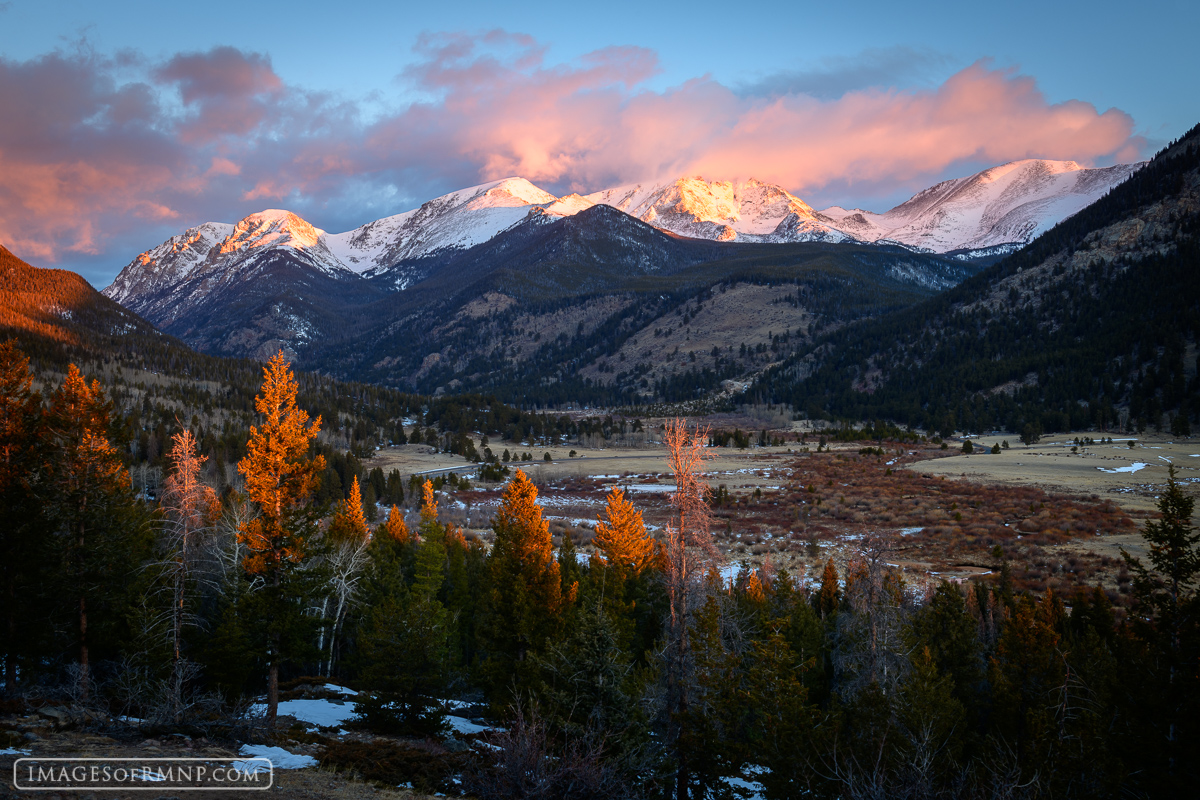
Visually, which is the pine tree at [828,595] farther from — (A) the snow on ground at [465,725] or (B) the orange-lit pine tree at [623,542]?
(A) the snow on ground at [465,725]

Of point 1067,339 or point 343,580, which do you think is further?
point 1067,339

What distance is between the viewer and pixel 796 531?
5284cm

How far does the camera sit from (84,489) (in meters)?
22.6

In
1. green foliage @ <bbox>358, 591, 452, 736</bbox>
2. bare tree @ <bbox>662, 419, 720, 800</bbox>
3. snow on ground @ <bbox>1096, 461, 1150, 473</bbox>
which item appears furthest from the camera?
snow on ground @ <bbox>1096, 461, 1150, 473</bbox>

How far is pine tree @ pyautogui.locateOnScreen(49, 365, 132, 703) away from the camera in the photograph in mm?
22078

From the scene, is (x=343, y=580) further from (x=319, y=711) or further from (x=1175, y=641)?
(x=1175, y=641)

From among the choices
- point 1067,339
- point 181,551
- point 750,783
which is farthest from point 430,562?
point 1067,339

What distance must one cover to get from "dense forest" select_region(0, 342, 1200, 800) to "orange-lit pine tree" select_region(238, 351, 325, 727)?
8cm

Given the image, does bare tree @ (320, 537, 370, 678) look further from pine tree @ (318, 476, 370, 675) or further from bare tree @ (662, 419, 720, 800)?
bare tree @ (662, 419, 720, 800)

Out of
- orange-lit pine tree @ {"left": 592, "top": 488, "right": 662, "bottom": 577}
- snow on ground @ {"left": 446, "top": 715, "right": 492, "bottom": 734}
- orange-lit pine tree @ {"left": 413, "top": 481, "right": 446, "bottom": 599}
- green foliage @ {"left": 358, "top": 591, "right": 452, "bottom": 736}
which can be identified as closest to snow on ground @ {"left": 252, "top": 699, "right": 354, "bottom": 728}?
green foliage @ {"left": 358, "top": 591, "right": 452, "bottom": 736}

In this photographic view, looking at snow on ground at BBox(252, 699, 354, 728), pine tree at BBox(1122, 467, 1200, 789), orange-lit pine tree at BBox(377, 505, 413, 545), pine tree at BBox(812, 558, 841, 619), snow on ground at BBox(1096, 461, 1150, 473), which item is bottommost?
snow on ground at BBox(252, 699, 354, 728)

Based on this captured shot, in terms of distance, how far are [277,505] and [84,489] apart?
7.90 m

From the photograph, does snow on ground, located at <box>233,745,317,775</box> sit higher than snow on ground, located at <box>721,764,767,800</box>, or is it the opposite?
snow on ground, located at <box>233,745,317,775</box>

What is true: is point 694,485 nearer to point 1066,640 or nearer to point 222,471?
point 1066,640
